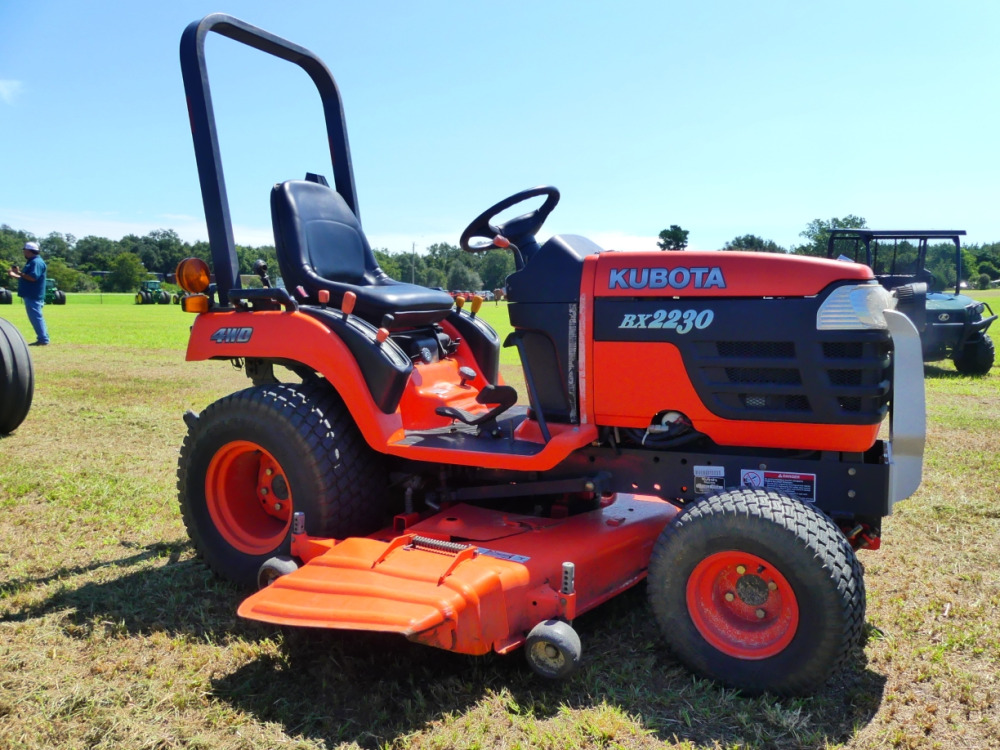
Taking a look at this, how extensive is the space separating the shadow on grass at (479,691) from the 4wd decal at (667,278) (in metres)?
1.33

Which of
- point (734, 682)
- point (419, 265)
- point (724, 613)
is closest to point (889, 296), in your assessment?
point (724, 613)

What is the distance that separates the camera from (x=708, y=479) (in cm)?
304

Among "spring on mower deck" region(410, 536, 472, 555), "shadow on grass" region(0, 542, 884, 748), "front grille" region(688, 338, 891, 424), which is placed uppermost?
"front grille" region(688, 338, 891, 424)

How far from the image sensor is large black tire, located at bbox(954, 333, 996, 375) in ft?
37.0

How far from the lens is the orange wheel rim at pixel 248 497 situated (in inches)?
146

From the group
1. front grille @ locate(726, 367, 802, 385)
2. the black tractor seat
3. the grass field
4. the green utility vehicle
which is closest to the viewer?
the grass field

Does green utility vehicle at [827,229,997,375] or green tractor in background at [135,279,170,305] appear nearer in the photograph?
green utility vehicle at [827,229,997,375]

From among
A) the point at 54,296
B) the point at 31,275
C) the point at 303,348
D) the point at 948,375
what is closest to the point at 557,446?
the point at 303,348

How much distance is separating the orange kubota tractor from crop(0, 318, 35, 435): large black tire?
3418mm

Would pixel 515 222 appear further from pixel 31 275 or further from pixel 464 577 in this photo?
pixel 31 275

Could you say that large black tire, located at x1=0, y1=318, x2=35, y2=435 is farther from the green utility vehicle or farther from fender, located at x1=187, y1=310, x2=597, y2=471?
the green utility vehicle

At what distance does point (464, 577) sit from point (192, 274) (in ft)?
6.66

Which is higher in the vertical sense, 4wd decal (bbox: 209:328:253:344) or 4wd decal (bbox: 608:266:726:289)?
4wd decal (bbox: 608:266:726:289)

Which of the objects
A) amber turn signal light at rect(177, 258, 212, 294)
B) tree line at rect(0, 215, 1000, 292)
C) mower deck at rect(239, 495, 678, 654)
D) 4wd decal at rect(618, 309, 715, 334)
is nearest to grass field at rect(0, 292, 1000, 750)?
mower deck at rect(239, 495, 678, 654)
